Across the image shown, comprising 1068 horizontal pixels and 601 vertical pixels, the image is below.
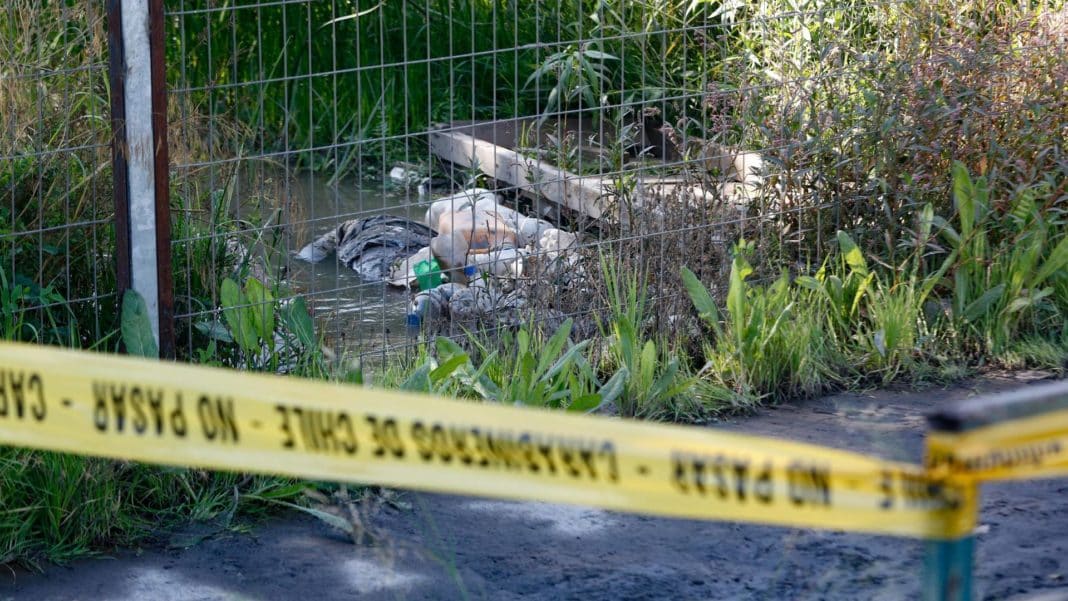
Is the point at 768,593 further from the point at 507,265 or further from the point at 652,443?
the point at 507,265

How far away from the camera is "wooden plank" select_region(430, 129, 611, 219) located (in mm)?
5656

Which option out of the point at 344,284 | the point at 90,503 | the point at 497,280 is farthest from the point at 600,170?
the point at 344,284

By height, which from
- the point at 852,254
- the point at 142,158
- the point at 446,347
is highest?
the point at 142,158

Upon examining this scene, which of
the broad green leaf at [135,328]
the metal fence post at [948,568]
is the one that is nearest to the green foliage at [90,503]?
the broad green leaf at [135,328]

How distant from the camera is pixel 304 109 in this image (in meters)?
11.1

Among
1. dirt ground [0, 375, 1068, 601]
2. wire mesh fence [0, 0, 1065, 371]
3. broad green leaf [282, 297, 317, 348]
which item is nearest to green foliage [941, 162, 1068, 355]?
wire mesh fence [0, 0, 1065, 371]

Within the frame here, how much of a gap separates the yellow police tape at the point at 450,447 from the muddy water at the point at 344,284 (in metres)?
2.12

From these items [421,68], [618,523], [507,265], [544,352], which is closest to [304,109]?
[421,68]

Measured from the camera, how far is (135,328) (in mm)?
4535

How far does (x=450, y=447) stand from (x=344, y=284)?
555cm

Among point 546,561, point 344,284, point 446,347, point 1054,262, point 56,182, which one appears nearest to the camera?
point 546,561

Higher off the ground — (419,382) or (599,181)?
(599,181)

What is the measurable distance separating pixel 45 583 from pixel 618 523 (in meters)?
1.65

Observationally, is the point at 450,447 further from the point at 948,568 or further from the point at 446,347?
the point at 446,347
